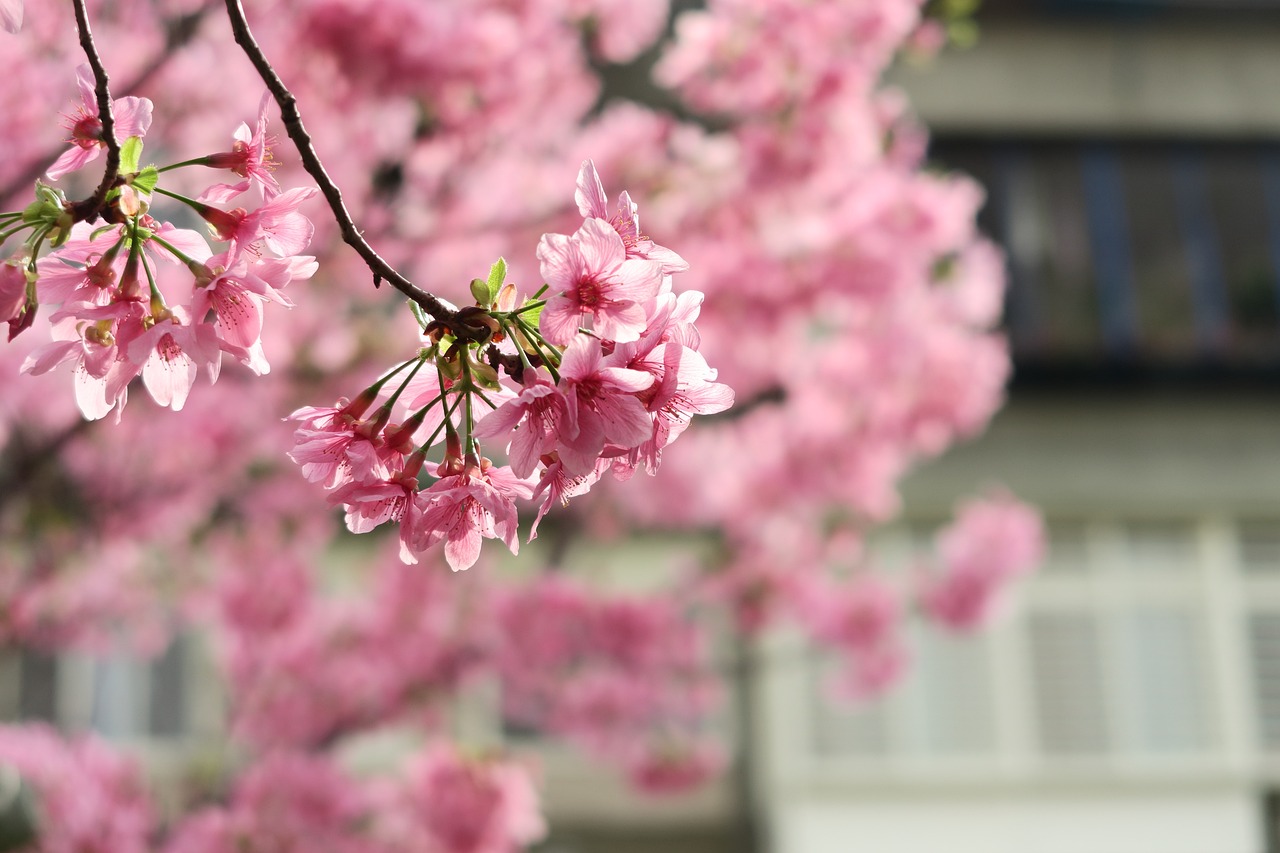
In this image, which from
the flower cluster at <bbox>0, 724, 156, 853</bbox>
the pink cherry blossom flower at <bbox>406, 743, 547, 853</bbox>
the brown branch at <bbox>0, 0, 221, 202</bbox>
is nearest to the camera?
the brown branch at <bbox>0, 0, 221, 202</bbox>

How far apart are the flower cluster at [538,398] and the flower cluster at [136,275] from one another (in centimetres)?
14

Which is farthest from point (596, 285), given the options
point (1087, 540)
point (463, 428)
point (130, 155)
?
point (1087, 540)

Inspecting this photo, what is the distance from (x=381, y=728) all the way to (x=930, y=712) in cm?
542

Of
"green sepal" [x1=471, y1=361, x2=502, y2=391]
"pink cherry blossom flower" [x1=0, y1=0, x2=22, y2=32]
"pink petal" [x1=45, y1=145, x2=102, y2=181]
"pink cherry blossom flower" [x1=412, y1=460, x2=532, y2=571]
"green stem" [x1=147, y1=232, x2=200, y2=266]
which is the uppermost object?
"pink cherry blossom flower" [x1=0, y1=0, x2=22, y2=32]

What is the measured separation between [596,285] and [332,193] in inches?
10.4

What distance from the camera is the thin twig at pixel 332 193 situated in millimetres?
1371

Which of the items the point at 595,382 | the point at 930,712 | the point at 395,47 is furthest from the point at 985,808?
the point at 595,382

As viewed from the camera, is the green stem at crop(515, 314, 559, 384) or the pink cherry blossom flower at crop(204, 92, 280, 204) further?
the pink cherry blossom flower at crop(204, 92, 280, 204)

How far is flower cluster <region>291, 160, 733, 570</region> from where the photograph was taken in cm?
142

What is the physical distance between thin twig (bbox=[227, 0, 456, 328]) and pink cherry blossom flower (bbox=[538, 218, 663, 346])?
0.41ft

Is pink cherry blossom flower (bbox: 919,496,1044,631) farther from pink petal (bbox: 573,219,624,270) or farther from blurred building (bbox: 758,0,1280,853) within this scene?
pink petal (bbox: 573,219,624,270)

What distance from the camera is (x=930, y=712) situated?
10.9 m

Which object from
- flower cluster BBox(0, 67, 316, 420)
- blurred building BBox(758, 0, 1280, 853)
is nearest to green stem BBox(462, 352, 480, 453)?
flower cluster BBox(0, 67, 316, 420)

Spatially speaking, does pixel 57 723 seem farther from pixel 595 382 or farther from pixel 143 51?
pixel 595 382
